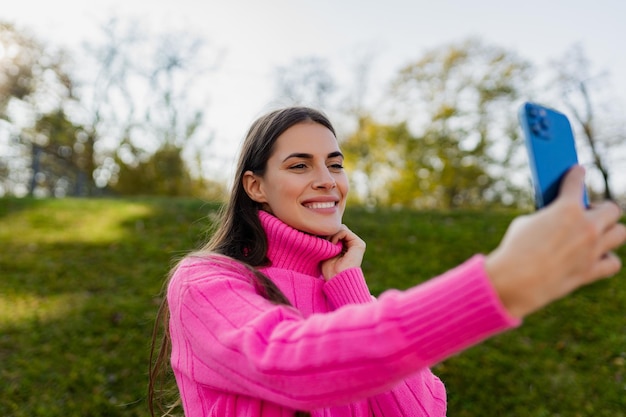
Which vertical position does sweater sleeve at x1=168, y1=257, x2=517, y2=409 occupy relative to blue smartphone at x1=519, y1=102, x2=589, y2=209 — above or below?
below

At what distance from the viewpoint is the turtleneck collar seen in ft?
5.57

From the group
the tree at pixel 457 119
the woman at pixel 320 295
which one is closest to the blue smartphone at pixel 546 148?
the woman at pixel 320 295

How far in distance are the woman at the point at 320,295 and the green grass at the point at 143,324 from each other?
1734mm

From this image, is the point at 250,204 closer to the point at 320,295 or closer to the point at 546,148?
the point at 320,295

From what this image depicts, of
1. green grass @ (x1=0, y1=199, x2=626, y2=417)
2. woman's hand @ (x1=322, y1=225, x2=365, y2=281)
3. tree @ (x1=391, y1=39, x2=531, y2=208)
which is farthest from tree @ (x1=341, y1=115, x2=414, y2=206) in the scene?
woman's hand @ (x1=322, y1=225, x2=365, y2=281)

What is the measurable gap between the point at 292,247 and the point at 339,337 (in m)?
0.77

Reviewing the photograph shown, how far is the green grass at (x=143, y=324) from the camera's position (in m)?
4.48

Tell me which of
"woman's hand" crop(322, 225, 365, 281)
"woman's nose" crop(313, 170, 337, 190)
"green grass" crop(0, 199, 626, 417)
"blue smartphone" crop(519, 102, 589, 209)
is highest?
"blue smartphone" crop(519, 102, 589, 209)

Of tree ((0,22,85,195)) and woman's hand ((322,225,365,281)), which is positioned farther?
tree ((0,22,85,195))

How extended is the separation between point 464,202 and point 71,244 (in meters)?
17.8

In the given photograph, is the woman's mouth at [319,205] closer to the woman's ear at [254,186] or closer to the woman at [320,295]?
the woman at [320,295]

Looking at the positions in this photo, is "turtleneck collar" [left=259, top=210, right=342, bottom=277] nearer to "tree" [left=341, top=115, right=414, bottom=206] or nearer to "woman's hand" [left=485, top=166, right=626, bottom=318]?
"woman's hand" [left=485, top=166, right=626, bottom=318]

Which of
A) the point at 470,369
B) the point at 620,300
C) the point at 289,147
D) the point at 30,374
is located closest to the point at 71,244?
the point at 30,374

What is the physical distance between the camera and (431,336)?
2.81 feet
